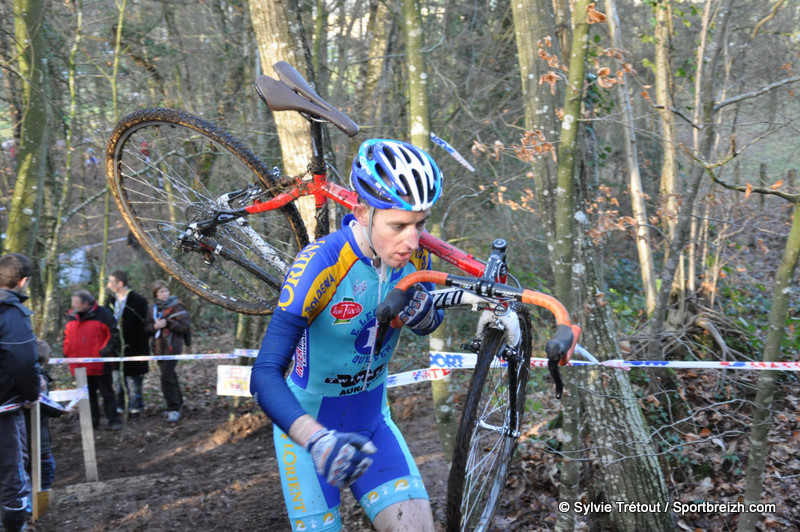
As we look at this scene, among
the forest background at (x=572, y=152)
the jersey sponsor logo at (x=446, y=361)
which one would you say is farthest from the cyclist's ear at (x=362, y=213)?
the jersey sponsor logo at (x=446, y=361)

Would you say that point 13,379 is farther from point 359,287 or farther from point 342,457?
point 342,457

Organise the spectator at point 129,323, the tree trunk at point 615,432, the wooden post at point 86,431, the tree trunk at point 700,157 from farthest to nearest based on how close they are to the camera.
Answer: the spectator at point 129,323, the wooden post at point 86,431, the tree trunk at point 615,432, the tree trunk at point 700,157

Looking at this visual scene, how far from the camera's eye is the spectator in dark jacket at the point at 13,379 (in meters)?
5.03

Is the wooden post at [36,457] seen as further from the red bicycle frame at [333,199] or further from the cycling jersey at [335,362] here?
the cycling jersey at [335,362]

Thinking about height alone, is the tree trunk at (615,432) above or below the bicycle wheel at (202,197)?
below

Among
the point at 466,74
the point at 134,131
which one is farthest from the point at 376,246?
the point at 466,74

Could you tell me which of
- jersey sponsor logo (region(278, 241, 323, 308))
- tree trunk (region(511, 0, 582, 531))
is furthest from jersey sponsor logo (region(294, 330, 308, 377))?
tree trunk (region(511, 0, 582, 531))

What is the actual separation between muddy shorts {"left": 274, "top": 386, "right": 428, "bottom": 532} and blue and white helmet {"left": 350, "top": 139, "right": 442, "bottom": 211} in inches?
39.5

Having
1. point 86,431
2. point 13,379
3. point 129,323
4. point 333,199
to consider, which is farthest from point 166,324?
point 333,199

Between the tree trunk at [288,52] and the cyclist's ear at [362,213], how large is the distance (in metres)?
1.83

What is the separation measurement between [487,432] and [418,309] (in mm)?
630

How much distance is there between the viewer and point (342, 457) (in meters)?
2.00

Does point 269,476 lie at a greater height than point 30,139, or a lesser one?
lesser

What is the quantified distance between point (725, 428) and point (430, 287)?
4.03 meters
